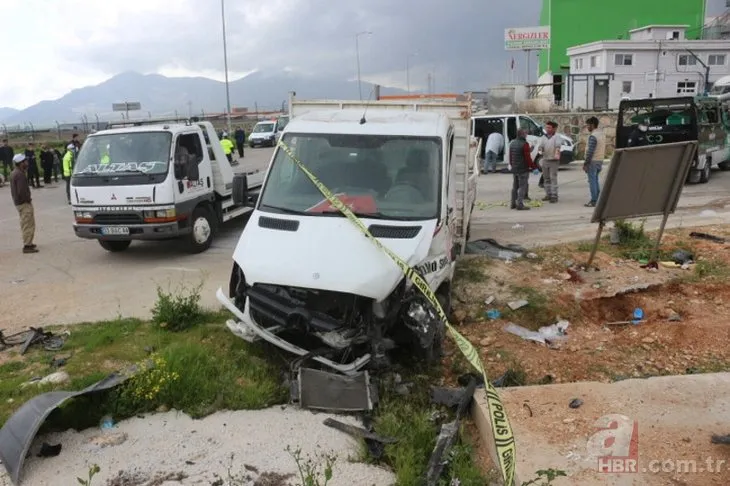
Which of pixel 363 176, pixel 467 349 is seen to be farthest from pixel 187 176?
pixel 467 349

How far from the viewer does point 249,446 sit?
4199 millimetres

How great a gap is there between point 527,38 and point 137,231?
6503cm

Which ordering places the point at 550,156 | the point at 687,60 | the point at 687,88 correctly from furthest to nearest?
the point at 687,60, the point at 687,88, the point at 550,156

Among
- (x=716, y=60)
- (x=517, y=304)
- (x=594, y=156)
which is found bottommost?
(x=517, y=304)

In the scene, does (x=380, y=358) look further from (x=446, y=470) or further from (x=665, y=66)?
(x=665, y=66)

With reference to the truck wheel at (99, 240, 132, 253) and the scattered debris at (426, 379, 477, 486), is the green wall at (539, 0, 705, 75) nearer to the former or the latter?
the truck wheel at (99, 240, 132, 253)

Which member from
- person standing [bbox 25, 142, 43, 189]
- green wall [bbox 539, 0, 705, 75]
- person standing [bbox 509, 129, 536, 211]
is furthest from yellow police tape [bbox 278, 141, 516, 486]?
green wall [bbox 539, 0, 705, 75]

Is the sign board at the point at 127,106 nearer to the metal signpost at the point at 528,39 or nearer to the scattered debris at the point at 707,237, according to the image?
the scattered debris at the point at 707,237

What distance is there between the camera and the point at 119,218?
30.5 feet

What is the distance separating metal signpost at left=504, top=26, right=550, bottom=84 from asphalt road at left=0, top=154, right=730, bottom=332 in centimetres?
5503

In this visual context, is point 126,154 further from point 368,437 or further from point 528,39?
point 528,39

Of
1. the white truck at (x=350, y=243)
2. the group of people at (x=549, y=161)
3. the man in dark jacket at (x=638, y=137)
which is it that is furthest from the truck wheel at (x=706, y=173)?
the white truck at (x=350, y=243)

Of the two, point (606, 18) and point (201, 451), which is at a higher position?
point (606, 18)

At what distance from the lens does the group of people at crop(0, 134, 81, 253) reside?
10.4 metres
